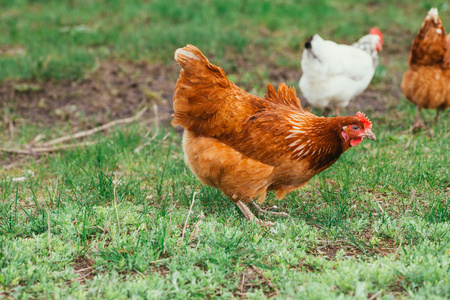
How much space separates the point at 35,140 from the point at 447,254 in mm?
4733

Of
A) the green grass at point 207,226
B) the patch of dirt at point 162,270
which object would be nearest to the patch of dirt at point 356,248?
the green grass at point 207,226

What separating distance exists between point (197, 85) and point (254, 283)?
174 centimetres

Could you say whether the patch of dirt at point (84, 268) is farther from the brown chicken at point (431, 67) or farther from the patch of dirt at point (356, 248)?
the brown chicken at point (431, 67)

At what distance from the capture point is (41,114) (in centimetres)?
671

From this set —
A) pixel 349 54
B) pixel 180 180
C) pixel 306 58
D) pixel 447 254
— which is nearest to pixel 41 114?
pixel 180 180

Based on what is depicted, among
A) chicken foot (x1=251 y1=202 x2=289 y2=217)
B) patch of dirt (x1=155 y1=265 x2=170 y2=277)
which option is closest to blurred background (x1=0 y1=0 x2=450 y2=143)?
chicken foot (x1=251 y1=202 x2=289 y2=217)

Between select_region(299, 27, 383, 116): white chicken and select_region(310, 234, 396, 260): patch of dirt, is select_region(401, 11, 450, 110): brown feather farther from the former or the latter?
select_region(310, 234, 396, 260): patch of dirt

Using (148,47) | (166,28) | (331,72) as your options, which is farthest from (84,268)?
(166,28)

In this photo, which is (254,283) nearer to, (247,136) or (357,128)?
(247,136)

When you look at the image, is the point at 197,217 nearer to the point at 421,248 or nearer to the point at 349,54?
the point at 421,248

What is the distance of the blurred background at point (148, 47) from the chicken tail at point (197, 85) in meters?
2.52

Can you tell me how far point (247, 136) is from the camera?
12.8ft

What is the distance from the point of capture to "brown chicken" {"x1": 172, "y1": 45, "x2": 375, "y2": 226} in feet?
12.6

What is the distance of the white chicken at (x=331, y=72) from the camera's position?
599 cm
